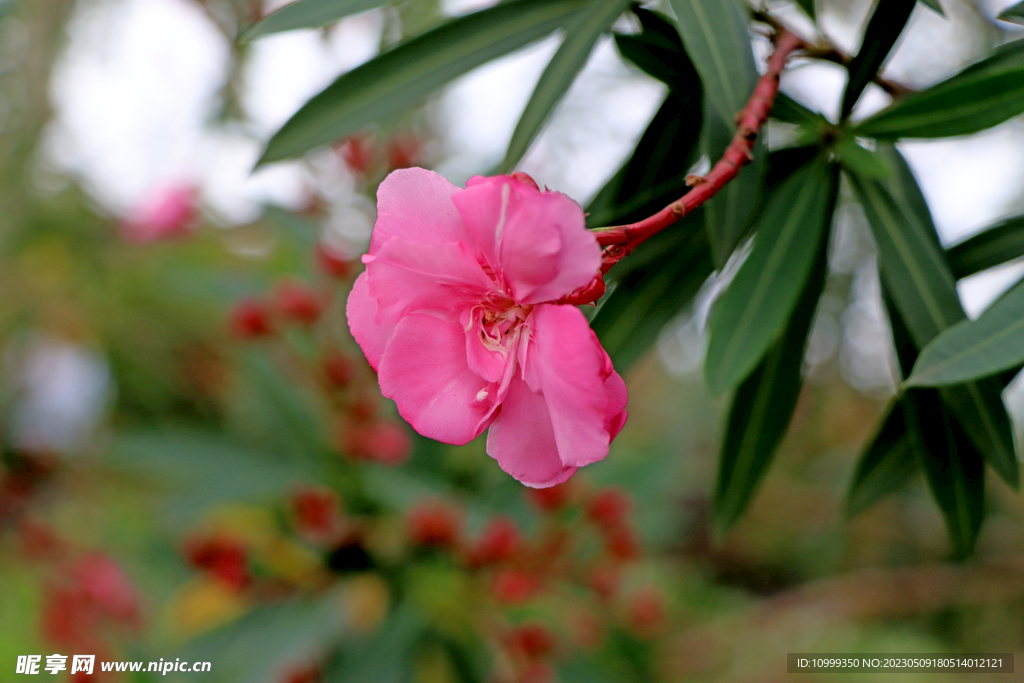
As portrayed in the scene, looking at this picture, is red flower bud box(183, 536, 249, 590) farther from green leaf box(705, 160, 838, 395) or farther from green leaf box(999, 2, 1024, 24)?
green leaf box(999, 2, 1024, 24)

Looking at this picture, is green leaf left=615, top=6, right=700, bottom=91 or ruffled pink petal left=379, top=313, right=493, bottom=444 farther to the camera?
green leaf left=615, top=6, right=700, bottom=91

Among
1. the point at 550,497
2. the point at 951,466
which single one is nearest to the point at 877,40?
the point at 951,466

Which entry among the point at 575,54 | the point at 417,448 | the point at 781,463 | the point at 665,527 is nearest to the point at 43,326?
the point at 417,448

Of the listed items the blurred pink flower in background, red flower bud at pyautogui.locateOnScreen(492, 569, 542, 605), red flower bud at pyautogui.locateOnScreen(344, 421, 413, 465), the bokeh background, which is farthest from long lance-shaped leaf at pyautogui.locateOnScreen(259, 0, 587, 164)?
the blurred pink flower in background

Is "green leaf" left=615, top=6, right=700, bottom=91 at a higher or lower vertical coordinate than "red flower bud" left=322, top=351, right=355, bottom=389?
higher

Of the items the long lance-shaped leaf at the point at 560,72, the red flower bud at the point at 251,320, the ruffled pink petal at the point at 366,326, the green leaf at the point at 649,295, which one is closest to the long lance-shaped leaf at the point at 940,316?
the green leaf at the point at 649,295

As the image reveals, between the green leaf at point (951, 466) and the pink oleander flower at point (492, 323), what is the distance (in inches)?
17.1

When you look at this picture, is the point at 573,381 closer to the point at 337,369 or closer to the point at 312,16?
the point at 312,16

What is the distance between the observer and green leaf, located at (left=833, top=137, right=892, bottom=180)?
0.47 metres

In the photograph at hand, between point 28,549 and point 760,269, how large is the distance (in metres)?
2.07

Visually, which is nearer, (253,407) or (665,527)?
(253,407)

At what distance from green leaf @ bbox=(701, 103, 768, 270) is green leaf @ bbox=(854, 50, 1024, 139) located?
0.43 ft

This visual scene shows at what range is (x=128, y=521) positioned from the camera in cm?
243

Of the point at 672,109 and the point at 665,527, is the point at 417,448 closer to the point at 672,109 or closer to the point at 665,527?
the point at 665,527
